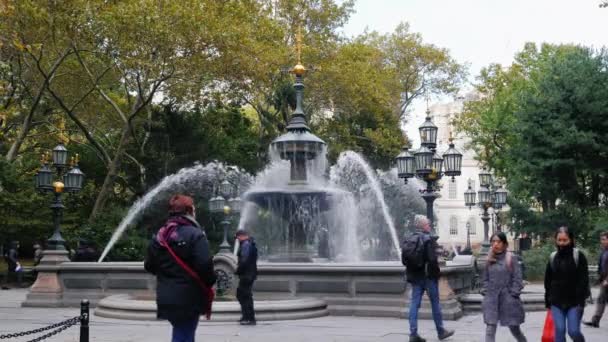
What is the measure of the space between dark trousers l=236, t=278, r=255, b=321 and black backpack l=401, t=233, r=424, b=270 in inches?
129

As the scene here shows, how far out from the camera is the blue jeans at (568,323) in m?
8.73

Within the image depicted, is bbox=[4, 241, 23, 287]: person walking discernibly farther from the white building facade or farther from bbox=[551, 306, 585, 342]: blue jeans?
the white building facade

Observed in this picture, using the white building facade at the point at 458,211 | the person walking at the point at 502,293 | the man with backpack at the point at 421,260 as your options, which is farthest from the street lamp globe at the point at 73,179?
the white building facade at the point at 458,211

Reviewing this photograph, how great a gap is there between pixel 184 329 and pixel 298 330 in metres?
6.28

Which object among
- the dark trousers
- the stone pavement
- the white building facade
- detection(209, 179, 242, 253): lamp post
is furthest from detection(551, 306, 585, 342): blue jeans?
the white building facade

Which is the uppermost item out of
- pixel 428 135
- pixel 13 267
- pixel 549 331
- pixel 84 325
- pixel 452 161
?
pixel 428 135

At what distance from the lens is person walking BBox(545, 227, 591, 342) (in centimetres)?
877

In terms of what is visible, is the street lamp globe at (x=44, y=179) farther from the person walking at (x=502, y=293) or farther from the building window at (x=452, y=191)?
the building window at (x=452, y=191)

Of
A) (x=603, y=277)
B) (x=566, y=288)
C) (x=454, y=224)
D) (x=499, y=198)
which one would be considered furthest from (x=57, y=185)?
(x=454, y=224)

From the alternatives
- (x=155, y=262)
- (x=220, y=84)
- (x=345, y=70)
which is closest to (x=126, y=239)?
(x=220, y=84)

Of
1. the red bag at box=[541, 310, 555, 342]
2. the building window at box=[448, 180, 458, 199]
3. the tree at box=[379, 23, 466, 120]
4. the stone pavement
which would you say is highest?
the tree at box=[379, 23, 466, 120]

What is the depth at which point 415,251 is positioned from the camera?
1127 cm

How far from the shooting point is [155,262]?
708cm

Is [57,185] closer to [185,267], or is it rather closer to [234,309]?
[234,309]
